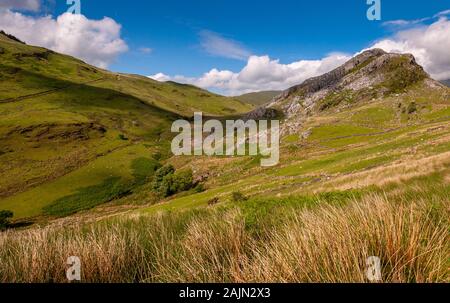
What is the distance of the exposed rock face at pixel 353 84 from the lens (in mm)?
136125

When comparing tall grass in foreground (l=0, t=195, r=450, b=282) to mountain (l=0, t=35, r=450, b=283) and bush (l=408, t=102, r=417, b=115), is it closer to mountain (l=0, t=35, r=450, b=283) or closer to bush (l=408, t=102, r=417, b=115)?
mountain (l=0, t=35, r=450, b=283)

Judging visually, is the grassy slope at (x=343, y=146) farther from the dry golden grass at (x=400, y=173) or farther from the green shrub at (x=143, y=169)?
the green shrub at (x=143, y=169)

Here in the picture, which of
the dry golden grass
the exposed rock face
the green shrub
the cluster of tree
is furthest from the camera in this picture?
the exposed rock face

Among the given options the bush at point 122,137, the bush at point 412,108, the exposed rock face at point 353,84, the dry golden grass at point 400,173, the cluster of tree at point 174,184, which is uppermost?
the exposed rock face at point 353,84

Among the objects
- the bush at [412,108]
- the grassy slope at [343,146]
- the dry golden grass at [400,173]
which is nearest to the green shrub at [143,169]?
the grassy slope at [343,146]

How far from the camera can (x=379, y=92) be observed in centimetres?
13425

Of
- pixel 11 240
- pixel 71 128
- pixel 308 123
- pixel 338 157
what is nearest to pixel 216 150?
pixel 308 123

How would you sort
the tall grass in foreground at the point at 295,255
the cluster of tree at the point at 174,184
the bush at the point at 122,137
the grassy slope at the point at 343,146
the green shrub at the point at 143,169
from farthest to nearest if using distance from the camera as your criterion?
the bush at the point at 122,137 < the green shrub at the point at 143,169 < the cluster of tree at the point at 174,184 < the grassy slope at the point at 343,146 < the tall grass in foreground at the point at 295,255

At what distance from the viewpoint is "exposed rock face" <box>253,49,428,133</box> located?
136125 millimetres

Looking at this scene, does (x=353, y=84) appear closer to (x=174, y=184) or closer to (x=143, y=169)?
(x=143, y=169)

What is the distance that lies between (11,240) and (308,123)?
110 m

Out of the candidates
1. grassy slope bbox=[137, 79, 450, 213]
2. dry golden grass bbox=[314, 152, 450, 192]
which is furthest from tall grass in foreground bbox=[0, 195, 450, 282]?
grassy slope bbox=[137, 79, 450, 213]

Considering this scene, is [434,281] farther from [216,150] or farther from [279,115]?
[279,115]

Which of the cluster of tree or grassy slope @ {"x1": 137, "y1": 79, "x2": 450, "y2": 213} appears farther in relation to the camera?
the cluster of tree
